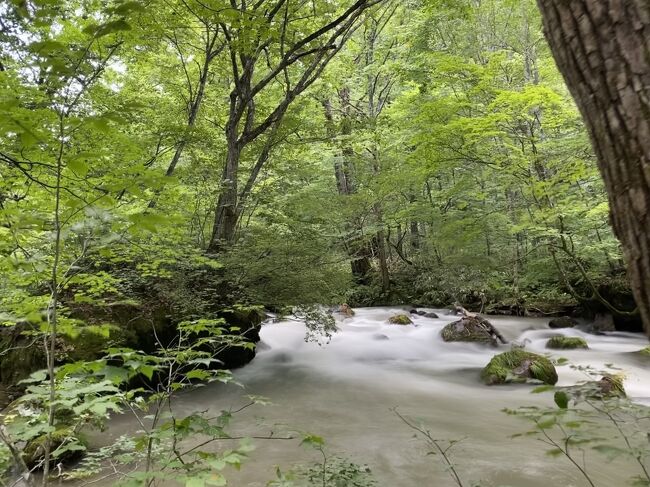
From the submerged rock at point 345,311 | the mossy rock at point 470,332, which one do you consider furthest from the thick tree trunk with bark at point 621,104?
the submerged rock at point 345,311

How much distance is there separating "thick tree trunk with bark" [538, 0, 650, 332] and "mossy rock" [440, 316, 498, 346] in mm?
8964

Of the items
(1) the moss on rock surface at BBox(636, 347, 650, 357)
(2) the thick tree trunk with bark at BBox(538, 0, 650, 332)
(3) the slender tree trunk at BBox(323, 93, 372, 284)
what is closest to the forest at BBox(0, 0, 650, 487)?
(2) the thick tree trunk with bark at BBox(538, 0, 650, 332)

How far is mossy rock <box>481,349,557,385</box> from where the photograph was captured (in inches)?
247

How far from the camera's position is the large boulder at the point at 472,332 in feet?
30.9

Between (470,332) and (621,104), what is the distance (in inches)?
364

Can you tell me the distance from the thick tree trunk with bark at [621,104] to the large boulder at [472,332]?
8.97 meters

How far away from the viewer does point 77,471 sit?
349cm

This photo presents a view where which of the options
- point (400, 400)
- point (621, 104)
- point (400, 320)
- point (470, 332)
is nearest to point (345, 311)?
point (400, 320)

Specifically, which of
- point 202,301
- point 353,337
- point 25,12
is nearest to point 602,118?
point 25,12

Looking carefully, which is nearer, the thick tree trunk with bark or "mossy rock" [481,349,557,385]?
the thick tree trunk with bark

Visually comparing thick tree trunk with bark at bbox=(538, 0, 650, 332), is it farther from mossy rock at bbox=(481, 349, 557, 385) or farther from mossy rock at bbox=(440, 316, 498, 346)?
mossy rock at bbox=(440, 316, 498, 346)

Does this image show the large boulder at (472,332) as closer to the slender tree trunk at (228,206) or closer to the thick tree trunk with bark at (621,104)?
the slender tree trunk at (228,206)

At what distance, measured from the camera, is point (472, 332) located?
31.4ft

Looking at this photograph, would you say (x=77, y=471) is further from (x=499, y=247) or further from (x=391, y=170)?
(x=499, y=247)
